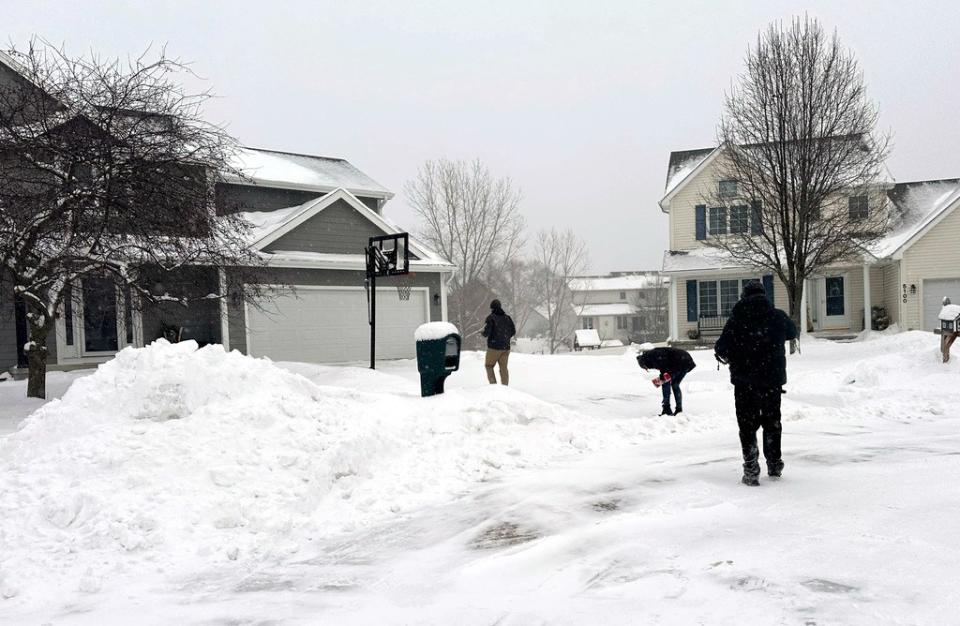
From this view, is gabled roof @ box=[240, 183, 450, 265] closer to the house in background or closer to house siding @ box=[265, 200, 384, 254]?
house siding @ box=[265, 200, 384, 254]

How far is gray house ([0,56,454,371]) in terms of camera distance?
55.7ft

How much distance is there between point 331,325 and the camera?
2055 centimetres

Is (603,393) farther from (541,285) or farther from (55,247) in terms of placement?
(541,285)

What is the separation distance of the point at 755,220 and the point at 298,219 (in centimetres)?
1424

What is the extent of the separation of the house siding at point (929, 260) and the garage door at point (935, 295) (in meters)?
0.19

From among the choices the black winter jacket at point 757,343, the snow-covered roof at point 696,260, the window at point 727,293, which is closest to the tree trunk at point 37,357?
the black winter jacket at point 757,343

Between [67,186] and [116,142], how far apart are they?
1.01 m

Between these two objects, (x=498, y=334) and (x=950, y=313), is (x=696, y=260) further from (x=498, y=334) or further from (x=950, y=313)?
(x=498, y=334)

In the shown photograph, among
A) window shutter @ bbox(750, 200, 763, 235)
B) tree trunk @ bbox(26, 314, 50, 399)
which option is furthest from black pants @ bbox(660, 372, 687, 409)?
window shutter @ bbox(750, 200, 763, 235)

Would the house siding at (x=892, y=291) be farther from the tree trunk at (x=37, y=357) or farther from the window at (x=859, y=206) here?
the tree trunk at (x=37, y=357)

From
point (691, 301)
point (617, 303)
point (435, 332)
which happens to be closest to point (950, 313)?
point (435, 332)

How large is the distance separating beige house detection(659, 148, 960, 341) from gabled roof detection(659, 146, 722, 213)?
5 centimetres

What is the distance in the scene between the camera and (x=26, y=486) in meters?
5.48

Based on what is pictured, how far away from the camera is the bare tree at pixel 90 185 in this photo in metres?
10.5
